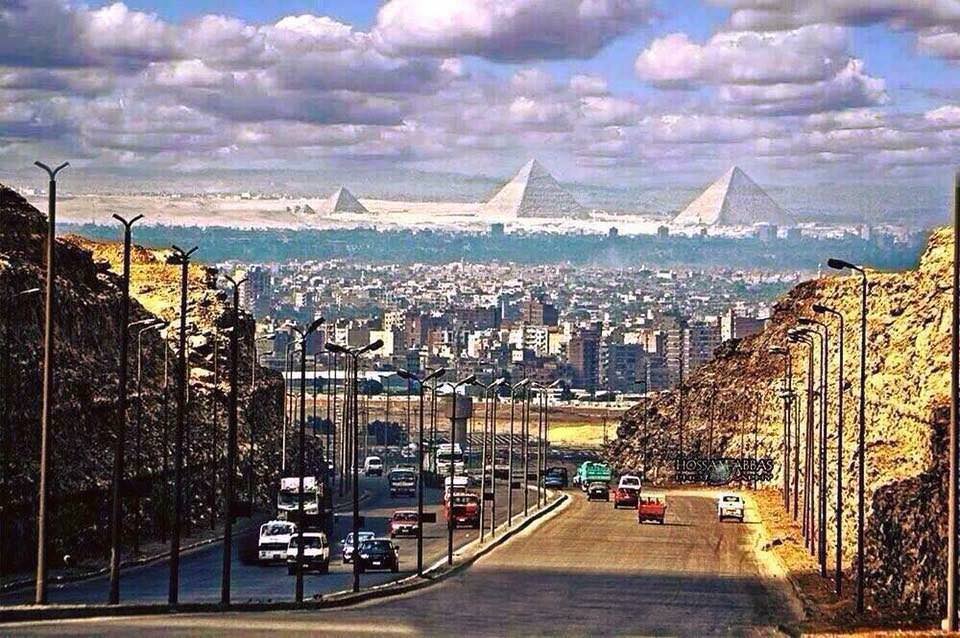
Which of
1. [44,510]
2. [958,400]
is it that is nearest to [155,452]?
[44,510]

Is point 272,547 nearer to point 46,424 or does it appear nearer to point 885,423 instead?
point 885,423

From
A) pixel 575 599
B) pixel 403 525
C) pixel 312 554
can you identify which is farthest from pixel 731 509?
pixel 575 599

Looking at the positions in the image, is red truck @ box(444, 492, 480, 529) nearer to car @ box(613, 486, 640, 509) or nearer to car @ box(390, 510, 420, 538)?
car @ box(390, 510, 420, 538)

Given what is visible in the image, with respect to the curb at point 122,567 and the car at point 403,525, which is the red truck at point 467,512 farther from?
the curb at point 122,567

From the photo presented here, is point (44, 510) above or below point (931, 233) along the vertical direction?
below

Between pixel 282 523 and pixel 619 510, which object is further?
pixel 619 510

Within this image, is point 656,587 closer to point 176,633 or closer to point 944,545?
point 944,545
